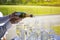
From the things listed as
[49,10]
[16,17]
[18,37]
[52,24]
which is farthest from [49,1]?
[18,37]

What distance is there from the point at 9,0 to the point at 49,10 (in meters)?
0.39

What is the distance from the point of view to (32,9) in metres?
1.00

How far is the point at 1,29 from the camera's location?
0.98 meters

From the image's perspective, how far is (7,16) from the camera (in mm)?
1007

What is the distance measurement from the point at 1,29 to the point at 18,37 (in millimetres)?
177

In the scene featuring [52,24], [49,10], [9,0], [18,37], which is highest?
[9,0]

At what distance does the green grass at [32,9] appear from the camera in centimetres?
100

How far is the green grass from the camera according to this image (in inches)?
39.2

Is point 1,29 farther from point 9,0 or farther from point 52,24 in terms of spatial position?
point 52,24

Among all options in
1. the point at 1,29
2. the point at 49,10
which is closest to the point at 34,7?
the point at 49,10

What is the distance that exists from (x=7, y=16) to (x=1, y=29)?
0.14 m

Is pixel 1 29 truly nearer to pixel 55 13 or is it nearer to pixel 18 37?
pixel 18 37

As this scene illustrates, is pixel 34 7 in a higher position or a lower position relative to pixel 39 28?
higher

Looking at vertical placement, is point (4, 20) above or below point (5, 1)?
below
